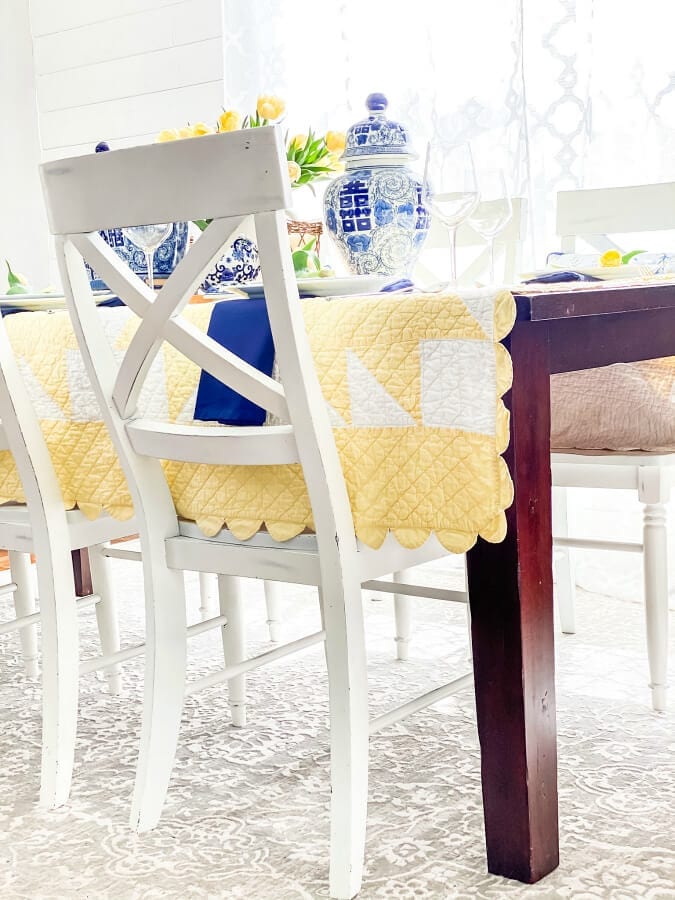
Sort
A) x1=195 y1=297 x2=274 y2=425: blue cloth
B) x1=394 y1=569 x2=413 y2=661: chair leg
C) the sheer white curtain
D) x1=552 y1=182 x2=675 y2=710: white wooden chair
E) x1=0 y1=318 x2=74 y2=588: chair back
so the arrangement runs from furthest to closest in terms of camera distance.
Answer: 1. the sheer white curtain
2. x1=394 y1=569 x2=413 y2=661: chair leg
3. x1=552 y1=182 x2=675 y2=710: white wooden chair
4. x1=0 y1=318 x2=74 y2=588: chair back
5. x1=195 y1=297 x2=274 y2=425: blue cloth

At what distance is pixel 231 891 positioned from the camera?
1.40m

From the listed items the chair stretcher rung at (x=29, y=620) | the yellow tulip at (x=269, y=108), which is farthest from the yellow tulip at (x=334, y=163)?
the chair stretcher rung at (x=29, y=620)

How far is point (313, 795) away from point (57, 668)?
431mm

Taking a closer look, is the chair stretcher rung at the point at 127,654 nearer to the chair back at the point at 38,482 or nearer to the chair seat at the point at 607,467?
the chair back at the point at 38,482

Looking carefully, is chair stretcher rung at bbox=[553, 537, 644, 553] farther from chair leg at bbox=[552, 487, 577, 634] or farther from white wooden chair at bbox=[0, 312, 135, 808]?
white wooden chair at bbox=[0, 312, 135, 808]

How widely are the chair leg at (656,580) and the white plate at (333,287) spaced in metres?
0.66

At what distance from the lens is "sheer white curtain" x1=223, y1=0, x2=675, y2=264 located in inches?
109

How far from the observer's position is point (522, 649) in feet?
4.37

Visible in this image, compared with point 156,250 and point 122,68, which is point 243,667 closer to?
point 156,250

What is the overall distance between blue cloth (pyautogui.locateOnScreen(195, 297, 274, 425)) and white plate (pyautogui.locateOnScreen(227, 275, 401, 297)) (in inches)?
1.6

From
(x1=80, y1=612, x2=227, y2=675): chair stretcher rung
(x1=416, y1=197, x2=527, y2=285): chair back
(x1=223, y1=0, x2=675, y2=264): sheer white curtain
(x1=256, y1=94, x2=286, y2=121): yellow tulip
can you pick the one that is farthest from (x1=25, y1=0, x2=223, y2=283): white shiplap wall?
(x1=80, y1=612, x2=227, y2=675): chair stretcher rung

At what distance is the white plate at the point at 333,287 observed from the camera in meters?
1.53

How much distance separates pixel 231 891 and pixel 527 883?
0.37 metres

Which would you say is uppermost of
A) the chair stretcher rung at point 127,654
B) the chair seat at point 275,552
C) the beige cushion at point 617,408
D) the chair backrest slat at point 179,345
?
the chair backrest slat at point 179,345
